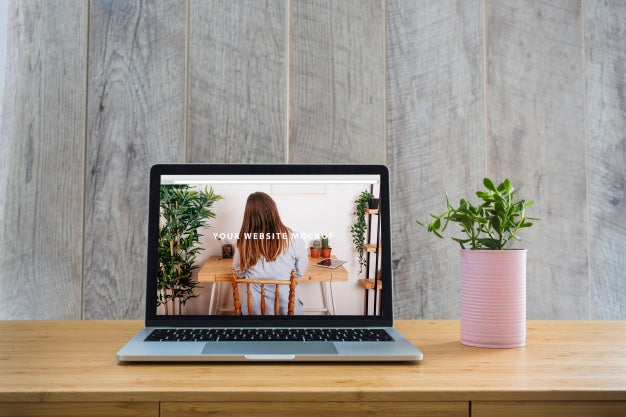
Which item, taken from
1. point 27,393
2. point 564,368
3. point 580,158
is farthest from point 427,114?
point 27,393

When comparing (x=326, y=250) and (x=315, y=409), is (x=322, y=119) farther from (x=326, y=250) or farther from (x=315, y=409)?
(x=315, y=409)

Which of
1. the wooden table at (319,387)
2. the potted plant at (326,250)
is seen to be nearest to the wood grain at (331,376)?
the wooden table at (319,387)

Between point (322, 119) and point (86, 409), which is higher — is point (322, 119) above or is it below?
above

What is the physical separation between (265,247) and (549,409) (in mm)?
550

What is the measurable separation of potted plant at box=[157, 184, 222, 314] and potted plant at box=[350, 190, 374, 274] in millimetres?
270

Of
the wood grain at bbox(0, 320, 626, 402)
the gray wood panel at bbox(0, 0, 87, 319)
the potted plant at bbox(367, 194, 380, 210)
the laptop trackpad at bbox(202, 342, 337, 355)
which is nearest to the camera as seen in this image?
the wood grain at bbox(0, 320, 626, 402)

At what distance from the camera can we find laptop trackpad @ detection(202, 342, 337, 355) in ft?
2.67

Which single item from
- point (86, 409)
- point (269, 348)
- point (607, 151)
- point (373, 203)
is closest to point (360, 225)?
point (373, 203)

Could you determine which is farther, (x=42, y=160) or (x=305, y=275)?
(x=42, y=160)

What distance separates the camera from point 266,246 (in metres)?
1.03

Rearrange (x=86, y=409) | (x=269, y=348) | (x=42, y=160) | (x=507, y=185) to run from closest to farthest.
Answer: (x=86, y=409), (x=269, y=348), (x=507, y=185), (x=42, y=160)

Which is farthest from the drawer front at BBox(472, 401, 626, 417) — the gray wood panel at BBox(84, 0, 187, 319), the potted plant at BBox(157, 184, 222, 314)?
the gray wood panel at BBox(84, 0, 187, 319)

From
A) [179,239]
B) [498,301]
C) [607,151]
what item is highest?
[607,151]

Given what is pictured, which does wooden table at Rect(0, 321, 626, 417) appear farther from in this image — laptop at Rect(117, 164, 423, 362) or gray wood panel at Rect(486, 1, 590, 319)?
gray wood panel at Rect(486, 1, 590, 319)
